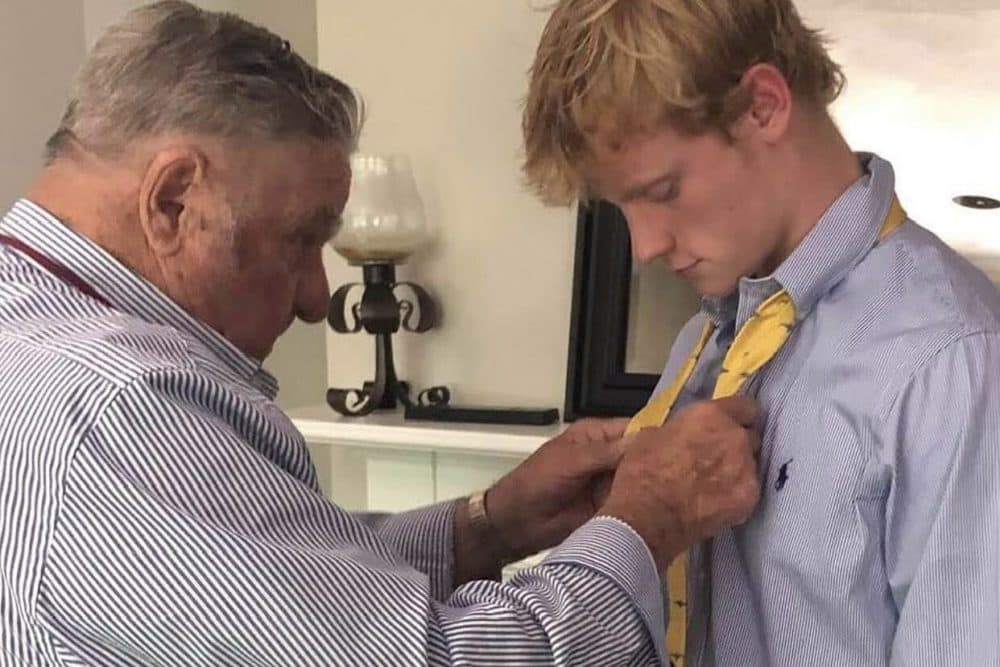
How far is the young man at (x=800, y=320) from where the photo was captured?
887 millimetres

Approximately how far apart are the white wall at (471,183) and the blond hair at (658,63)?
0.78m

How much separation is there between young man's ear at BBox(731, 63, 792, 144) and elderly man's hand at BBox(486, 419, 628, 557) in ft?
A: 1.18

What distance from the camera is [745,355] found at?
1.06 metres

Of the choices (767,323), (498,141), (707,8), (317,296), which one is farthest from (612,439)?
(498,141)

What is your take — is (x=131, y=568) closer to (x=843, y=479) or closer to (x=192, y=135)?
(x=192, y=135)

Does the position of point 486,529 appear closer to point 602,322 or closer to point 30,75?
point 602,322

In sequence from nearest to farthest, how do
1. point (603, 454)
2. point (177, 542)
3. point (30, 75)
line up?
1. point (177, 542)
2. point (603, 454)
3. point (30, 75)

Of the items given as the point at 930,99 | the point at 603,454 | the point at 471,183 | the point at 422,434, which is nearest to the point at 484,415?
the point at 422,434

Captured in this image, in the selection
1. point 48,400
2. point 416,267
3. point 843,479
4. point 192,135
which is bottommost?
point 416,267

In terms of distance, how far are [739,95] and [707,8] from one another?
8 centimetres

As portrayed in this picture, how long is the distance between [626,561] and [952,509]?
246 mm

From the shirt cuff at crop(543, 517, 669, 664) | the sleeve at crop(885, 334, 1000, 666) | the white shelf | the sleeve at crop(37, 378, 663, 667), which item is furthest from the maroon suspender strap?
the white shelf

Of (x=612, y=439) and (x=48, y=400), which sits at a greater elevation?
(x=48, y=400)

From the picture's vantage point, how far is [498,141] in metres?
1.88
